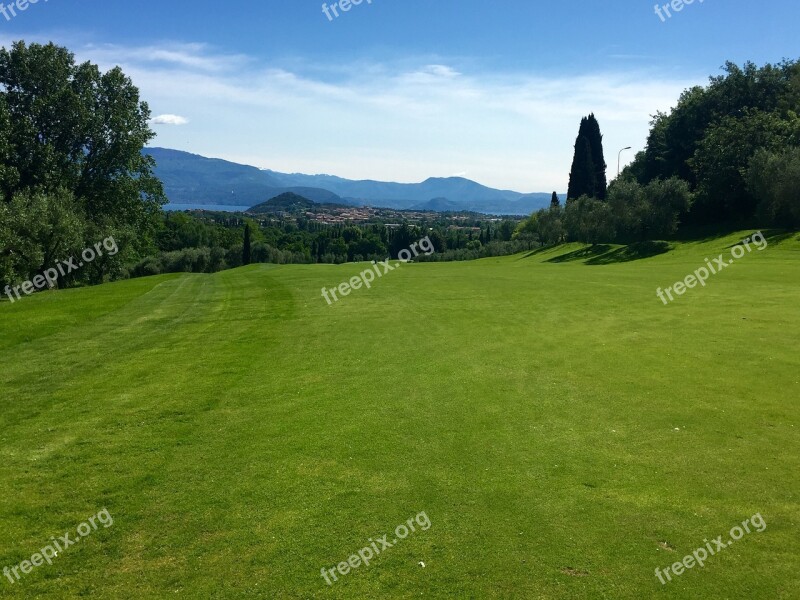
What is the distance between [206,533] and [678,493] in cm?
648

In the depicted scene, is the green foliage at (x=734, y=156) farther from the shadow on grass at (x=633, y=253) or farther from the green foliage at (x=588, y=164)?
the green foliage at (x=588, y=164)

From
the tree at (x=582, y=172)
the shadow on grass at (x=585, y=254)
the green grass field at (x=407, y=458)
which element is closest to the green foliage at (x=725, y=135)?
the tree at (x=582, y=172)

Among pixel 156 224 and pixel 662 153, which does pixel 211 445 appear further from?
pixel 662 153

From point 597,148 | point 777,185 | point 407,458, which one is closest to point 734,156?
point 777,185

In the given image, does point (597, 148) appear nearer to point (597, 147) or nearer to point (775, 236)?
point (597, 147)

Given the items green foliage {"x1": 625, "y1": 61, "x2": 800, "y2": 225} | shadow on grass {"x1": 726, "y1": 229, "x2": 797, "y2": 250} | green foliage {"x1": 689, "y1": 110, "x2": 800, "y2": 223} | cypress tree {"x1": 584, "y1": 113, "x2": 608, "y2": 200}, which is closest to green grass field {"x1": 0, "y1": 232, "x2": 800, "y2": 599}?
shadow on grass {"x1": 726, "y1": 229, "x2": 797, "y2": 250}

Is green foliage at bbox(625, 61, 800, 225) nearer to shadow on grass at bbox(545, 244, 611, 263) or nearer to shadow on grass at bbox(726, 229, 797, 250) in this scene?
shadow on grass at bbox(726, 229, 797, 250)

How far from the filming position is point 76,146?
171ft

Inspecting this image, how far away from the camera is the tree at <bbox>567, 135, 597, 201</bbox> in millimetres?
108500

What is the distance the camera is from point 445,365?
1459 centimetres

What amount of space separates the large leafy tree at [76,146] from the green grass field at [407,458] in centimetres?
3357

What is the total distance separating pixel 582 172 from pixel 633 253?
56.8 m

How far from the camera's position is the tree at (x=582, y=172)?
10850 centimetres


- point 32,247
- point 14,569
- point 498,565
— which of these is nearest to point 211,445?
point 14,569
